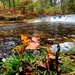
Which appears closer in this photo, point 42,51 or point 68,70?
point 68,70

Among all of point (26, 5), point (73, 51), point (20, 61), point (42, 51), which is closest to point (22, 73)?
point (20, 61)

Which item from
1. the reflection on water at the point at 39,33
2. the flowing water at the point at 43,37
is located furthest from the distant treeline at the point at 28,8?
the flowing water at the point at 43,37

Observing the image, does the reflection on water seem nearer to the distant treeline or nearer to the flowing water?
the flowing water

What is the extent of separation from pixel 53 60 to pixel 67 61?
2.44ft

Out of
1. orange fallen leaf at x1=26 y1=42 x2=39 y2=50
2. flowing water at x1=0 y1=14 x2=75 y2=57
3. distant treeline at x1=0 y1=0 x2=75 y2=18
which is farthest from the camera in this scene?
distant treeline at x1=0 y1=0 x2=75 y2=18

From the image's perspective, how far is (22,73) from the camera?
355 cm

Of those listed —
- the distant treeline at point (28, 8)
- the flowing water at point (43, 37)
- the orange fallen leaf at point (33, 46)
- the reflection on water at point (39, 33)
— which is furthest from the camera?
the distant treeline at point (28, 8)

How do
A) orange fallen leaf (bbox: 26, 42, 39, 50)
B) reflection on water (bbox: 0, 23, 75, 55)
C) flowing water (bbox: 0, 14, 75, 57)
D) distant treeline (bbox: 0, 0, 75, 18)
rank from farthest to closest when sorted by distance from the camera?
distant treeline (bbox: 0, 0, 75, 18), reflection on water (bbox: 0, 23, 75, 55), flowing water (bbox: 0, 14, 75, 57), orange fallen leaf (bbox: 26, 42, 39, 50)

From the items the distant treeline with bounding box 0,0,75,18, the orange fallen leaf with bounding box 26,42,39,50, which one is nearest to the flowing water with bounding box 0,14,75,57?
the orange fallen leaf with bounding box 26,42,39,50

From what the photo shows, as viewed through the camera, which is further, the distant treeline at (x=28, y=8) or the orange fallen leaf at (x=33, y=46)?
the distant treeline at (x=28, y=8)

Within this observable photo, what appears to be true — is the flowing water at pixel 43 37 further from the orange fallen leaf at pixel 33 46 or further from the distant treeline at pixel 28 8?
the distant treeline at pixel 28 8

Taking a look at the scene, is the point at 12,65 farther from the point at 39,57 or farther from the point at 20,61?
the point at 39,57

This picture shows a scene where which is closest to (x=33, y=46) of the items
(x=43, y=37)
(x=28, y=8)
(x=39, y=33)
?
(x=43, y=37)

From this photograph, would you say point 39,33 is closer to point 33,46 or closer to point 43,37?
point 43,37
